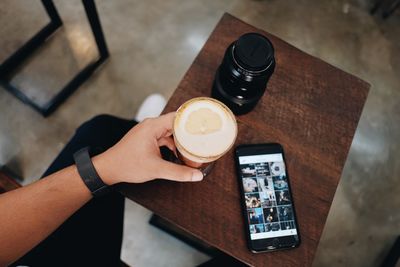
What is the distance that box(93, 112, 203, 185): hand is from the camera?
0.89 m

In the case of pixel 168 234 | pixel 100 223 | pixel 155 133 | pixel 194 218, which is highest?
pixel 155 133

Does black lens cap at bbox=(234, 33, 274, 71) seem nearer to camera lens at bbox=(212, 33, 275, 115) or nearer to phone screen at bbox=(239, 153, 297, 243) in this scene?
camera lens at bbox=(212, 33, 275, 115)

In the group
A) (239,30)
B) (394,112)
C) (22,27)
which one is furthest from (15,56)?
(394,112)

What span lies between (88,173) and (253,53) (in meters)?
0.60

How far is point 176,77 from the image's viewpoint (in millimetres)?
2139

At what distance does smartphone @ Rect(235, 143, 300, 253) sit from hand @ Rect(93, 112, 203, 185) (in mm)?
205

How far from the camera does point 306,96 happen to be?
119 centimetres

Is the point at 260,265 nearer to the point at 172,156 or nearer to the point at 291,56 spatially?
the point at 172,156

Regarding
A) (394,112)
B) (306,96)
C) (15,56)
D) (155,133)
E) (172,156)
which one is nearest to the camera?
(155,133)

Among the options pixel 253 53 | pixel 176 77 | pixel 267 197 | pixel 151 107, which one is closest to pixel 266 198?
pixel 267 197

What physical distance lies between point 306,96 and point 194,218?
615mm

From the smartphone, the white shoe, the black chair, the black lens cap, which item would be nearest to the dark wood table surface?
the smartphone

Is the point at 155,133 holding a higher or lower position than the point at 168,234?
higher

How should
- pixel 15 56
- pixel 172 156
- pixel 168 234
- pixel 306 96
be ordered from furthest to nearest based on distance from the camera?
pixel 15 56 < pixel 168 234 < pixel 306 96 < pixel 172 156
